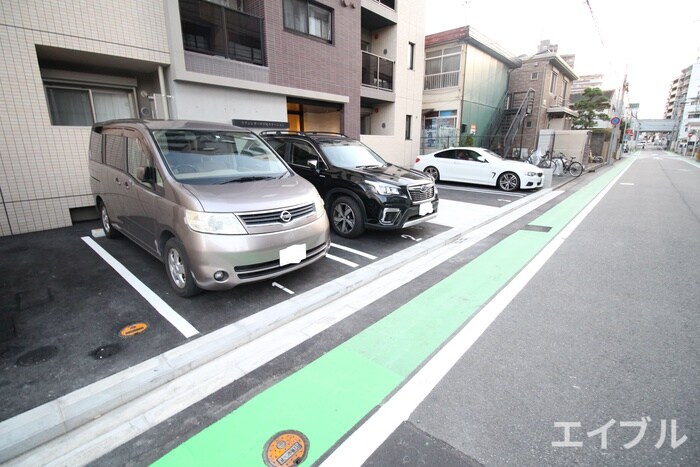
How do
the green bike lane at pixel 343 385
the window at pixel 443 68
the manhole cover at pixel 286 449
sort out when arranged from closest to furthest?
the manhole cover at pixel 286 449 → the green bike lane at pixel 343 385 → the window at pixel 443 68

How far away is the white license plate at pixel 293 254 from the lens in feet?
12.0

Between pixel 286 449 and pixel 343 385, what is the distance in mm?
634

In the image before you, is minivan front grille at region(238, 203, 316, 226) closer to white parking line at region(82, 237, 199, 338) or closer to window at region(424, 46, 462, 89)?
white parking line at region(82, 237, 199, 338)

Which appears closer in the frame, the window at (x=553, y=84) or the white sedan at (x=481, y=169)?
the white sedan at (x=481, y=169)

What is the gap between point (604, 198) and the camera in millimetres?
10531

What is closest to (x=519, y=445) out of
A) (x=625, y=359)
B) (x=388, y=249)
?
(x=625, y=359)

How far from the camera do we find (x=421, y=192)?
5758mm

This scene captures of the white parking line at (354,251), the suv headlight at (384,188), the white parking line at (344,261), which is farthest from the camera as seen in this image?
the suv headlight at (384,188)

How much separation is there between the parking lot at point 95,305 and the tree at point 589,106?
101 ft

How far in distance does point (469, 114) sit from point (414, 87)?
18.6ft

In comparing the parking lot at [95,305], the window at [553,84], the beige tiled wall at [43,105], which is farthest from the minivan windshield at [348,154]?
the window at [553,84]

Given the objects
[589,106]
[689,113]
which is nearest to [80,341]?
[589,106]

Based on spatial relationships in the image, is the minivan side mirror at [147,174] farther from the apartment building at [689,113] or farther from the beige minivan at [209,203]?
the apartment building at [689,113]

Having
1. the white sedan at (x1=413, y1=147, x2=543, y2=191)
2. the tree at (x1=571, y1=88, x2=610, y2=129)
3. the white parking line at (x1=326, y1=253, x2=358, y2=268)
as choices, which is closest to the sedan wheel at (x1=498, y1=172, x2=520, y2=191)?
the white sedan at (x1=413, y1=147, x2=543, y2=191)
